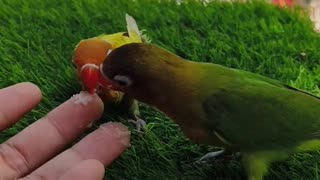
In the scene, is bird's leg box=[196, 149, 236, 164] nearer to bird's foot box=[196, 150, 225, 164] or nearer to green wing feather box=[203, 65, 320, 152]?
bird's foot box=[196, 150, 225, 164]

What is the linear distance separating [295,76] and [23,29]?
2.42 ft

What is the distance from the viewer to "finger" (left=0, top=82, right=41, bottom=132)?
124 cm

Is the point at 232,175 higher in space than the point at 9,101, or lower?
lower

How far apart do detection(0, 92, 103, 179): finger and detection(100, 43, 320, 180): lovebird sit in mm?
149

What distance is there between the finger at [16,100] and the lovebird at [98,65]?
0.10 meters

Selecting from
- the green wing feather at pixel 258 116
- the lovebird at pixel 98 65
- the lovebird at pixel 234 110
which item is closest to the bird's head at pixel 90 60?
the lovebird at pixel 98 65

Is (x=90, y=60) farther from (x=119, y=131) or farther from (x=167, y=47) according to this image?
(x=167, y=47)

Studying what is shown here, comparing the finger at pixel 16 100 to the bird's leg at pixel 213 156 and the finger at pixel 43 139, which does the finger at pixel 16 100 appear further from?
the bird's leg at pixel 213 156

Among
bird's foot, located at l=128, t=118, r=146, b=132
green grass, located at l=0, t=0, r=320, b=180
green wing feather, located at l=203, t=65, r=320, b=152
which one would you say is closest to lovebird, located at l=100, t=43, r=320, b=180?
green wing feather, located at l=203, t=65, r=320, b=152

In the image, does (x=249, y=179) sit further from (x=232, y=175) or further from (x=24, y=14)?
(x=24, y=14)

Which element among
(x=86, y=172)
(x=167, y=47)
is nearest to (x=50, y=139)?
(x=86, y=172)

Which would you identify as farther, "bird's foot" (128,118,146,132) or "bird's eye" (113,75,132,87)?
"bird's foot" (128,118,146,132)

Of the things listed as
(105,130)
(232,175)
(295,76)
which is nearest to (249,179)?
(232,175)

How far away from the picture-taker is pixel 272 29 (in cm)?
175
